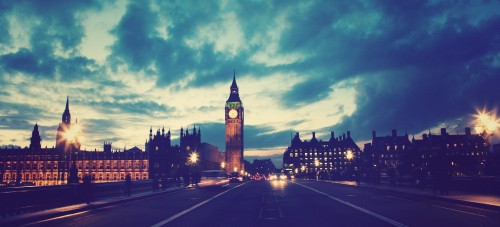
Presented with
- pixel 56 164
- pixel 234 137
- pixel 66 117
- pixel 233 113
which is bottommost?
pixel 56 164

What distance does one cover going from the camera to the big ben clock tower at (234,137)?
18588 cm

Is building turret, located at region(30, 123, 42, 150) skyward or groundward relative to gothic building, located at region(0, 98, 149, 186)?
skyward

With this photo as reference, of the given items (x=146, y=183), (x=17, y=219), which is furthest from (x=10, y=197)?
(x=146, y=183)

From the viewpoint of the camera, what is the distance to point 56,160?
172875 millimetres

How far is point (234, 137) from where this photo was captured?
190500 millimetres

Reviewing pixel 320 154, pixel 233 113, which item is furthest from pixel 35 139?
pixel 320 154

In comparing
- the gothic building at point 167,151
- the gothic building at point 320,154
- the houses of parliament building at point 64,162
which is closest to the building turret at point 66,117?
the houses of parliament building at point 64,162

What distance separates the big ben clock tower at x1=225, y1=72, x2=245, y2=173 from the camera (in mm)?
185875

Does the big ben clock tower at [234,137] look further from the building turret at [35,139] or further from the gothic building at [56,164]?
the building turret at [35,139]

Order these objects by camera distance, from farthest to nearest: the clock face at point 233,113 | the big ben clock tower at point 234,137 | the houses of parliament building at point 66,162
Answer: the clock face at point 233,113 < the big ben clock tower at point 234,137 < the houses of parliament building at point 66,162

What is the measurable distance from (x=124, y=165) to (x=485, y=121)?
168454mm

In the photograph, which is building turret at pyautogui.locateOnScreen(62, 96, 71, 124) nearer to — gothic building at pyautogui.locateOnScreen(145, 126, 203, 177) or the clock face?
gothic building at pyautogui.locateOnScreen(145, 126, 203, 177)

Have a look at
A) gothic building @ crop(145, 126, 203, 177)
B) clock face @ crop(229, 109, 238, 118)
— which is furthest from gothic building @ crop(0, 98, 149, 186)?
clock face @ crop(229, 109, 238, 118)

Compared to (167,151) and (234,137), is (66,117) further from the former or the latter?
(234,137)
